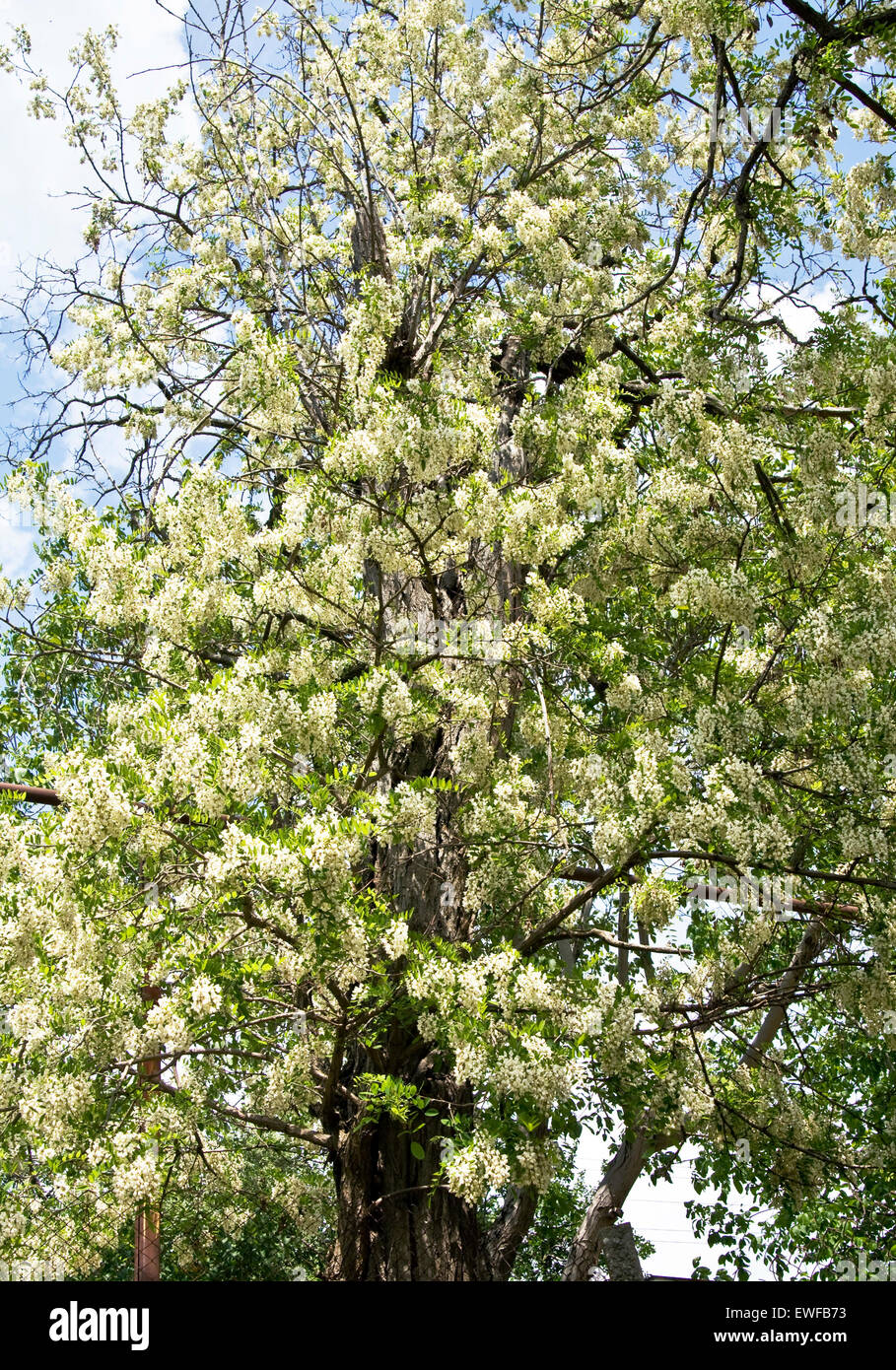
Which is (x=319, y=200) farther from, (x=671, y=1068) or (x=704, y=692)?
(x=671, y=1068)

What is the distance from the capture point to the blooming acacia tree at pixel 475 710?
4.26m

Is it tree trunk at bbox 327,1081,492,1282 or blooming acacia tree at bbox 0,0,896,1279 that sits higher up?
blooming acacia tree at bbox 0,0,896,1279

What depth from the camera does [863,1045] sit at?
7160 mm

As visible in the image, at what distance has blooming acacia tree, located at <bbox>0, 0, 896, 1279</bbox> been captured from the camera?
426 centimetres

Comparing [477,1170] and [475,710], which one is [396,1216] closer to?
[477,1170]

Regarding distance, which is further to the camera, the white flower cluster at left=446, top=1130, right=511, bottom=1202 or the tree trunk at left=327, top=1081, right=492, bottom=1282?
the tree trunk at left=327, top=1081, right=492, bottom=1282

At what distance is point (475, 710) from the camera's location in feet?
17.0

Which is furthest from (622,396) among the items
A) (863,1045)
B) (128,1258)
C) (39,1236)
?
(128,1258)

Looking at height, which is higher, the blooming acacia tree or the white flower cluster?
the blooming acacia tree

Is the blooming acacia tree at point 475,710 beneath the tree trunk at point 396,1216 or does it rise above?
above

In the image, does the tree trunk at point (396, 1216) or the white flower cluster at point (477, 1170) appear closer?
the white flower cluster at point (477, 1170)

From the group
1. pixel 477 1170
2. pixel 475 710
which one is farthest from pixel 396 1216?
pixel 475 710
